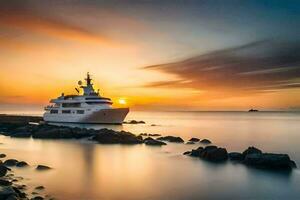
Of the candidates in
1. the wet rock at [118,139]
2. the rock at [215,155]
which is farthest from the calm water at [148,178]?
the wet rock at [118,139]

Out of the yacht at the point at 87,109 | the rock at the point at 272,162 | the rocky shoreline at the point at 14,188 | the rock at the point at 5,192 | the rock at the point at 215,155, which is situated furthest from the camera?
the yacht at the point at 87,109

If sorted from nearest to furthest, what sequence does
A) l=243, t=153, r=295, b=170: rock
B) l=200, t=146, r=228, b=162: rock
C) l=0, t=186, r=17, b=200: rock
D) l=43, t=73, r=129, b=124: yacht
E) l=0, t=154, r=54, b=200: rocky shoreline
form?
1. l=0, t=186, r=17, b=200: rock
2. l=0, t=154, r=54, b=200: rocky shoreline
3. l=243, t=153, r=295, b=170: rock
4. l=200, t=146, r=228, b=162: rock
5. l=43, t=73, r=129, b=124: yacht

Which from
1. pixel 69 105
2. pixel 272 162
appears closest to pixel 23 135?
pixel 69 105

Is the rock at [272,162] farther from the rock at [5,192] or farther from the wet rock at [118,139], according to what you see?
the wet rock at [118,139]

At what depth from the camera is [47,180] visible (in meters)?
20.8

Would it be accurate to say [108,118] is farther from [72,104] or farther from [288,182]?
[288,182]

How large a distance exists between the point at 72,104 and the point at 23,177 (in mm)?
62562

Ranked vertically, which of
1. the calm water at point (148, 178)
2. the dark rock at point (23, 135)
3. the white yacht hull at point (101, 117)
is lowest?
the calm water at point (148, 178)

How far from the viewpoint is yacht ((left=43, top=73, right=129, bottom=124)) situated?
76.8 meters

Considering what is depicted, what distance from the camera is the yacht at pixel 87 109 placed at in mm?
76750

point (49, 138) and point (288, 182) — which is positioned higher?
point (49, 138)

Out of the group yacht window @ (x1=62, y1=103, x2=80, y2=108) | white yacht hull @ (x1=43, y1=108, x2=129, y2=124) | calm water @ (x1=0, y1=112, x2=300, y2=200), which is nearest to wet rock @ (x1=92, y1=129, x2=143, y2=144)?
calm water @ (x1=0, y1=112, x2=300, y2=200)

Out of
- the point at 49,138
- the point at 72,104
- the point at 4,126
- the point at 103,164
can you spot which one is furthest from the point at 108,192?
the point at 72,104

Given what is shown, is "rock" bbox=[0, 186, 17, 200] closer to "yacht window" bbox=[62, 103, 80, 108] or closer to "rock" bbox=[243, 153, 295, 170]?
"rock" bbox=[243, 153, 295, 170]
